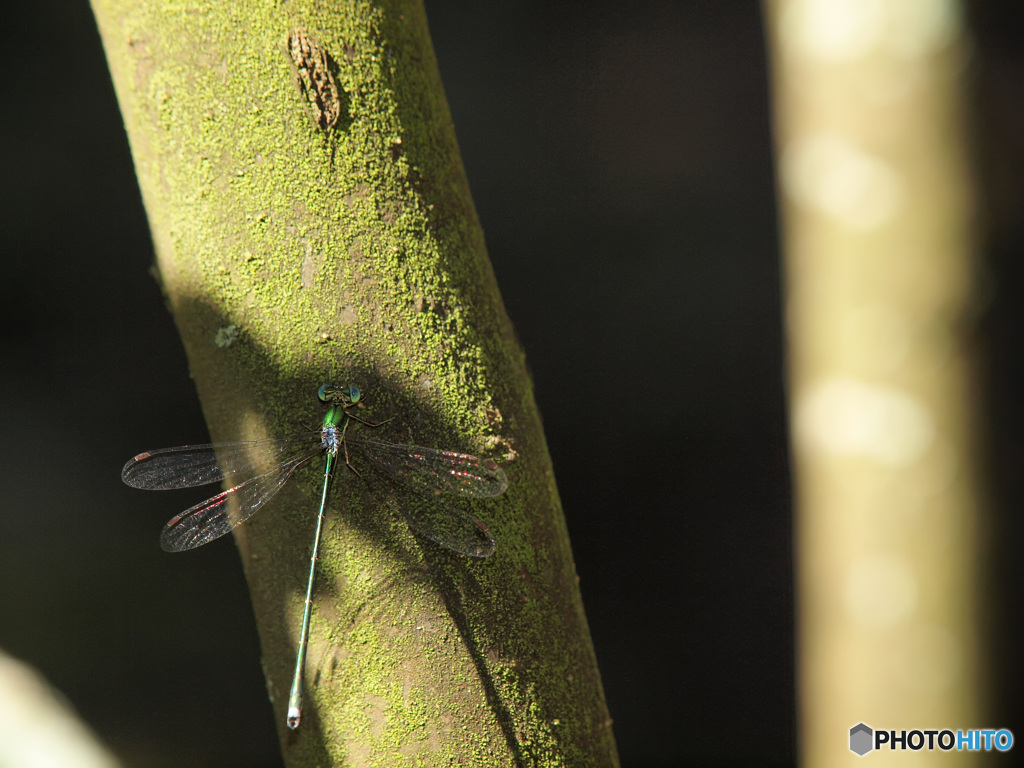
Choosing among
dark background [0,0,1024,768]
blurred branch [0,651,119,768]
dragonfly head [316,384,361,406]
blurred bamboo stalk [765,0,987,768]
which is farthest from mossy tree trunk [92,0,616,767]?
dark background [0,0,1024,768]

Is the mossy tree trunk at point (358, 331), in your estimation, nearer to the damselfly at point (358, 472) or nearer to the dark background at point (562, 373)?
the damselfly at point (358, 472)

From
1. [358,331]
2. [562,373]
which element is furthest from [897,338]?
[562,373]

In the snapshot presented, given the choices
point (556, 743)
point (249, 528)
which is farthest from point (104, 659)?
point (556, 743)

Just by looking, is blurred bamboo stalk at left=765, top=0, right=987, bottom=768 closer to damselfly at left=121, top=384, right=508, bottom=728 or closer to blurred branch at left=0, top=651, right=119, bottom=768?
damselfly at left=121, top=384, right=508, bottom=728

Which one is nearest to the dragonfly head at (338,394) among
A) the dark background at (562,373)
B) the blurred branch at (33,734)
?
the blurred branch at (33,734)

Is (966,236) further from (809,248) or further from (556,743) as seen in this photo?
(556,743)
